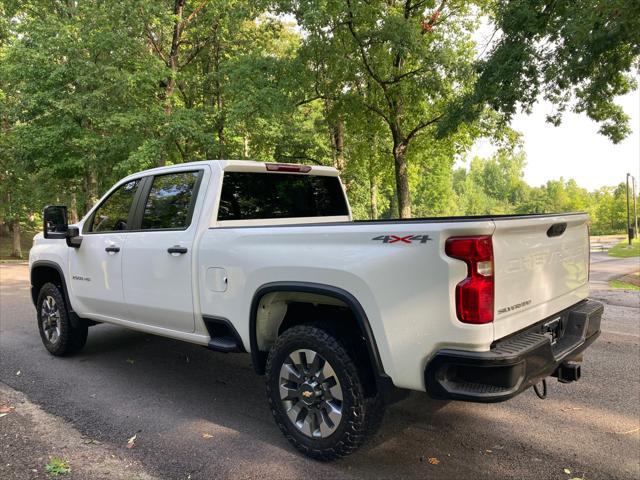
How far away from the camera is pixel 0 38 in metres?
23.4

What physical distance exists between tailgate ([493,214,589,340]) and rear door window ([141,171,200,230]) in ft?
8.17

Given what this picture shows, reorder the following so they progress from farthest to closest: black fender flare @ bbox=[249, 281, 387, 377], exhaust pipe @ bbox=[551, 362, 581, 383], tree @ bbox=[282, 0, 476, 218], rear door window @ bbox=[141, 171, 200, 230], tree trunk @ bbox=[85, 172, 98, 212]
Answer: tree trunk @ bbox=[85, 172, 98, 212] → tree @ bbox=[282, 0, 476, 218] → rear door window @ bbox=[141, 171, 200, 230] → exhaust pipe @ bbox=[551, 362, 581, 383] → black fender flare @ bbox=[249, 281, 387, 377]

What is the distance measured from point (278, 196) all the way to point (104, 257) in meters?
1.82

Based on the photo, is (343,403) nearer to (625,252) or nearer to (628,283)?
(628,283)

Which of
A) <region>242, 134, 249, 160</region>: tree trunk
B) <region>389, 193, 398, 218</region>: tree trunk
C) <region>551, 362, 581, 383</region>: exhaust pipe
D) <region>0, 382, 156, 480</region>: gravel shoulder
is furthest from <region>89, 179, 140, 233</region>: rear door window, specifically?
<region>389, 193, 398, 218</region>: tree trunk

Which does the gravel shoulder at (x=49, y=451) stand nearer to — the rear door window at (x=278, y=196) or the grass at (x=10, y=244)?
the rear door window at (x=278, y=196)

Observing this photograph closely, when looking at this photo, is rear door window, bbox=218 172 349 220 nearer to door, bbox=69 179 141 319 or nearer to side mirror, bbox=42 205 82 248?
door, bbox=69 179 141 319

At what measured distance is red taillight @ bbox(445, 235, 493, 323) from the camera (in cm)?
246

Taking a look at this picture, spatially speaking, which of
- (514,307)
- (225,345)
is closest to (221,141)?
(225,345)

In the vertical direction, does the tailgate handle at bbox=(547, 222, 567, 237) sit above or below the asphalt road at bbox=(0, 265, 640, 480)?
above

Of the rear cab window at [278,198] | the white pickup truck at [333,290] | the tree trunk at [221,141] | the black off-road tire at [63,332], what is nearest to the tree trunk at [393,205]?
the tree trunk at [221,141]

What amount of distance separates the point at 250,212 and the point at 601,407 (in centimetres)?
330

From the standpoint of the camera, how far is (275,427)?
360 centimetres

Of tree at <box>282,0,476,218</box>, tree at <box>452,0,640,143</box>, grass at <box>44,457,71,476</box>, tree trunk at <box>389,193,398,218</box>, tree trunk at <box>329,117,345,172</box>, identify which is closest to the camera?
grass at <box>44,457,71,476</box>
